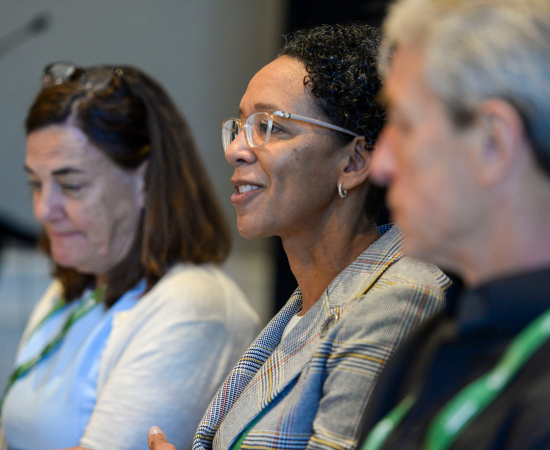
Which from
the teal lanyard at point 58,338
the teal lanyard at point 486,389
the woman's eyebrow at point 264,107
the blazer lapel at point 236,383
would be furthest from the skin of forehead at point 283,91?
the teal lanyard at point 58,338

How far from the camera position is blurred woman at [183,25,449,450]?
3.48ft

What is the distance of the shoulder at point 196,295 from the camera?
166 cm

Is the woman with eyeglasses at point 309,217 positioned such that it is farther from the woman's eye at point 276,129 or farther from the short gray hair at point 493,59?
the short gray hair at point 493,59

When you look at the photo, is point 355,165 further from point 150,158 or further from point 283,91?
point 150,158

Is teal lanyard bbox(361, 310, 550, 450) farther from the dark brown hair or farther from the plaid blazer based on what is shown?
the dark brown hair

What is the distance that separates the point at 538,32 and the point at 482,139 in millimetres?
131

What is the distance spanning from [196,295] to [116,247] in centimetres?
39

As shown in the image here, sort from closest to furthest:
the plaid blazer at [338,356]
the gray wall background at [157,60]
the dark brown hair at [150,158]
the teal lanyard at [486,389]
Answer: the teal lanyard at [486,389] → the plaid blazer at [338,356] → the dark brown hair at [150,158] → the gray wall background at [157,60]

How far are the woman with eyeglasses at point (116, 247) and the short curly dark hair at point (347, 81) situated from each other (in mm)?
737

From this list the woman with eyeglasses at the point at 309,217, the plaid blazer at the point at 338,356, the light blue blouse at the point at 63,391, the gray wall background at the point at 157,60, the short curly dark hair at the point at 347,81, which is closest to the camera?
the plaid blazer at the point at 338,356

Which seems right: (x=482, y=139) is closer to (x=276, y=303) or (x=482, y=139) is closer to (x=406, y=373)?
(x=406, y=373)

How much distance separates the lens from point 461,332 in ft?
2.27

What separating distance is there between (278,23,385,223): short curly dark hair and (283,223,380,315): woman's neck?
0.64ft

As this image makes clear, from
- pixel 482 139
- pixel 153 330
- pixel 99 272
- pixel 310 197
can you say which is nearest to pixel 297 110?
pixel 310 197
